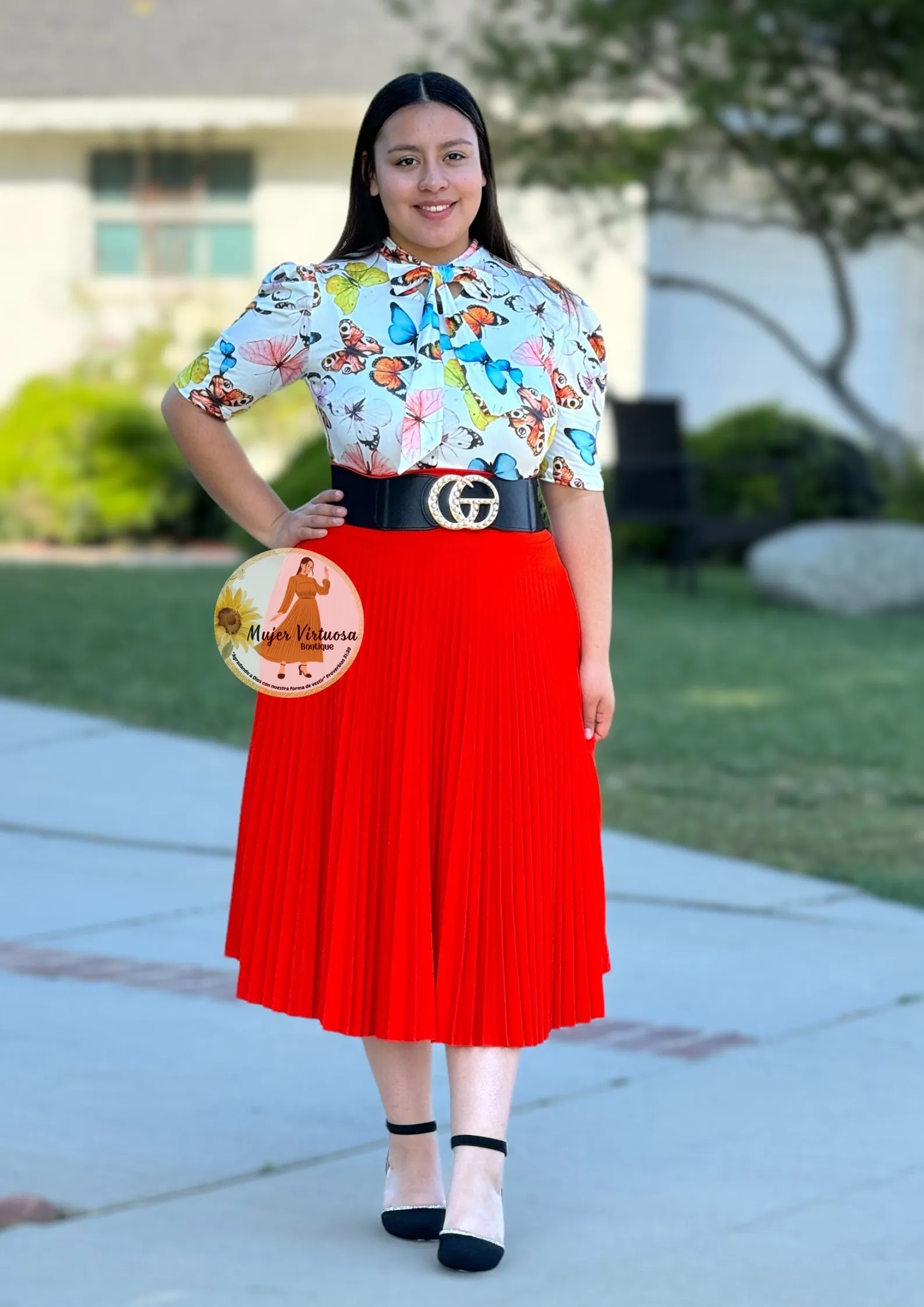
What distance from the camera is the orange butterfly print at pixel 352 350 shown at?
3146mm

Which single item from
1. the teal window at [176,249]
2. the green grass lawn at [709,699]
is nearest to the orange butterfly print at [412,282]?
the green grass lawn at [709,699]

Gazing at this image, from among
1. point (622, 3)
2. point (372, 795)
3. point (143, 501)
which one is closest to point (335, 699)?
point (372, 795)

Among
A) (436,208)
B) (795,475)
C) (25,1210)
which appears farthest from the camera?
(795,475)

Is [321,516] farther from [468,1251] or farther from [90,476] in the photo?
[90,476]

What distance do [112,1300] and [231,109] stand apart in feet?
55.4

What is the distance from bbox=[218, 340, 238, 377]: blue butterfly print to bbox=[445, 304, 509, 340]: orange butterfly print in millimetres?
335

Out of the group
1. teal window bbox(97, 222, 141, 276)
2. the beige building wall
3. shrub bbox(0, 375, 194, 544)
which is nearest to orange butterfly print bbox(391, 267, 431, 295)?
shrub bbox(0, 375, 194, 544)

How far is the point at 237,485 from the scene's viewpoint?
332cm

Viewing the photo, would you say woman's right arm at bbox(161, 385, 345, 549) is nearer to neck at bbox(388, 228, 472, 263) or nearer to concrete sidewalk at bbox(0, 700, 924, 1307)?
neck at bbox(388, 228, 472, 263)

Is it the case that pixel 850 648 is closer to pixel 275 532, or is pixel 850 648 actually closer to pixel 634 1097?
pixel 634 1097

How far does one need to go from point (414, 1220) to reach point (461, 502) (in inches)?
44.5

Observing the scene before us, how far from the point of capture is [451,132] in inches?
126

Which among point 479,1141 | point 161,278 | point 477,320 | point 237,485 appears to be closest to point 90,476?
point 161,278

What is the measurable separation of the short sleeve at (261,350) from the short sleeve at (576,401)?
0.40 m
